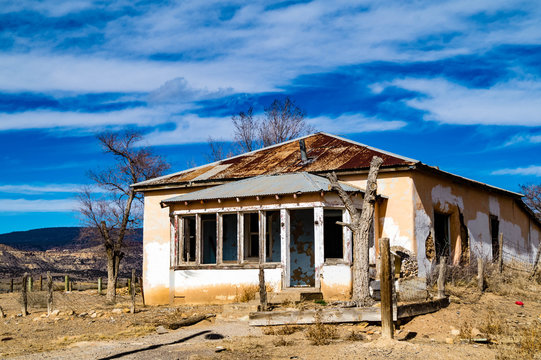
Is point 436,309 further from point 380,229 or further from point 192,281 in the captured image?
point 192,281

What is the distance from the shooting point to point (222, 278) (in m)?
18.8

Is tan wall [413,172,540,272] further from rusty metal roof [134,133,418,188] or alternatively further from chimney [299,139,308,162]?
chimney [299,139,308,162]

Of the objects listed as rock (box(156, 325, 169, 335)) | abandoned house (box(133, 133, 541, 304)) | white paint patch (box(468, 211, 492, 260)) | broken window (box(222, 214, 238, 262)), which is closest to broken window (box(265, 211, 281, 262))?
abandoned house (box(133, 133, 541, 304))

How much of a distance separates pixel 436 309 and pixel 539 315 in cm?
285

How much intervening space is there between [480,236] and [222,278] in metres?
9.70

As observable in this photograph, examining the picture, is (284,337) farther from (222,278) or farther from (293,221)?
(293,221)

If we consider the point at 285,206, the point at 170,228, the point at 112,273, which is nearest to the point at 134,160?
the point at 112,273

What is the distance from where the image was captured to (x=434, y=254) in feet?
63.7

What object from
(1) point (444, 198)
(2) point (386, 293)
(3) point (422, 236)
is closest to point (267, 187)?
(3) point (422, 236)

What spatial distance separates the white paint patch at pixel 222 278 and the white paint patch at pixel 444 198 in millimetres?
5806

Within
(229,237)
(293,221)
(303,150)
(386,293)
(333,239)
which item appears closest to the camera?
(386,293)

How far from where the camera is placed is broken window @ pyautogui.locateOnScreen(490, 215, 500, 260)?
2361 centimetres

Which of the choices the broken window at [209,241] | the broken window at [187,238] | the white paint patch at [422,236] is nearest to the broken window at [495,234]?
the white paint patch at [422,236]

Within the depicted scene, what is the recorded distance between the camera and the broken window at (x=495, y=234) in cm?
2361
